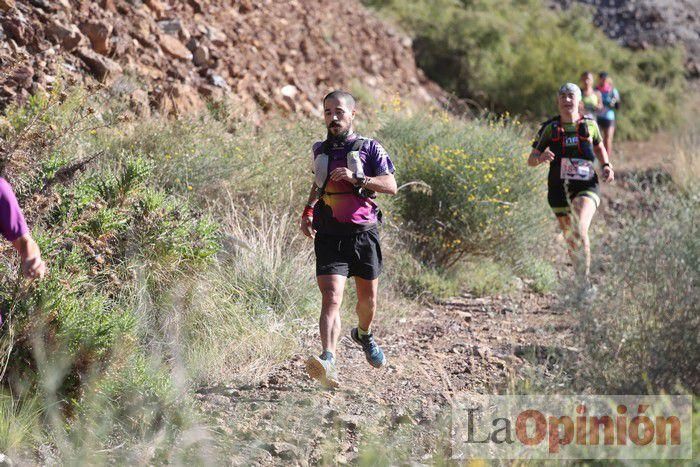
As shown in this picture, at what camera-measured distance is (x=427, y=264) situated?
28.3ft

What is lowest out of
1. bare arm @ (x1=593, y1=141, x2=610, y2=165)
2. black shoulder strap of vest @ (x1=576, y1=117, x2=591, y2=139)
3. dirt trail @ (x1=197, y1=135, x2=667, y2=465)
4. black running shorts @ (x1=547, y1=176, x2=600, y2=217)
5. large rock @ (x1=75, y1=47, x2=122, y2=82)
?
dirt trail @ (x1=197, y1=135, x2=667, y2=465)

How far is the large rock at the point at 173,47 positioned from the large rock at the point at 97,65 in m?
1.21

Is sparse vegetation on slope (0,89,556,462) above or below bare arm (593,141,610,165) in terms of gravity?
below

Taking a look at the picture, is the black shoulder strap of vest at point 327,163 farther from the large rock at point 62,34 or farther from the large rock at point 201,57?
the large rock at point 201,57

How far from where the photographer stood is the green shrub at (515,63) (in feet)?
54.3

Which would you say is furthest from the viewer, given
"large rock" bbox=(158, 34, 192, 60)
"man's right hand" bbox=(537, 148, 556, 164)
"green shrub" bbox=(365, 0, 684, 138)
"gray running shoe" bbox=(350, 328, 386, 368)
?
"green shrub" bbox=(365, 0, 684, 138)

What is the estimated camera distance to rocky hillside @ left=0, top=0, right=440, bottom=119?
8375 mm

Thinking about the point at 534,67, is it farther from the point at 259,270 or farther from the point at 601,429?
the point at 601,429

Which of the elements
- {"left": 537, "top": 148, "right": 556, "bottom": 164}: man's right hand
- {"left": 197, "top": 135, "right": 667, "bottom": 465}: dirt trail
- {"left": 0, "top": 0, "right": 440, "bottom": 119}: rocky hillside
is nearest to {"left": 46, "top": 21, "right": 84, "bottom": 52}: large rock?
{"left": 0, "top": 0, "right": 440, "bottom": 119}: rocky hillside

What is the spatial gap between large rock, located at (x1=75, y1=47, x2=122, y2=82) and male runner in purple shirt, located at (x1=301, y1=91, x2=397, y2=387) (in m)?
4.39

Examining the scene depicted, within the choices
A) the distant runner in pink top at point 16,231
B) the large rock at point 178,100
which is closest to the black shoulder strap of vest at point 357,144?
the distant runner in pink top at point 16,231

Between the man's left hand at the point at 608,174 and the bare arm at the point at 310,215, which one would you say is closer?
the bare arm at the point at 310,215

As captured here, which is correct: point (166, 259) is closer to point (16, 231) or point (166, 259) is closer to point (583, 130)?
point (16, 231)

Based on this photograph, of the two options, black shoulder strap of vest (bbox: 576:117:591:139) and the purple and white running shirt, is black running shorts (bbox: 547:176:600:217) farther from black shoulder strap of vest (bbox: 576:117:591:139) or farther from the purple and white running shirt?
the purple and white running shirt
